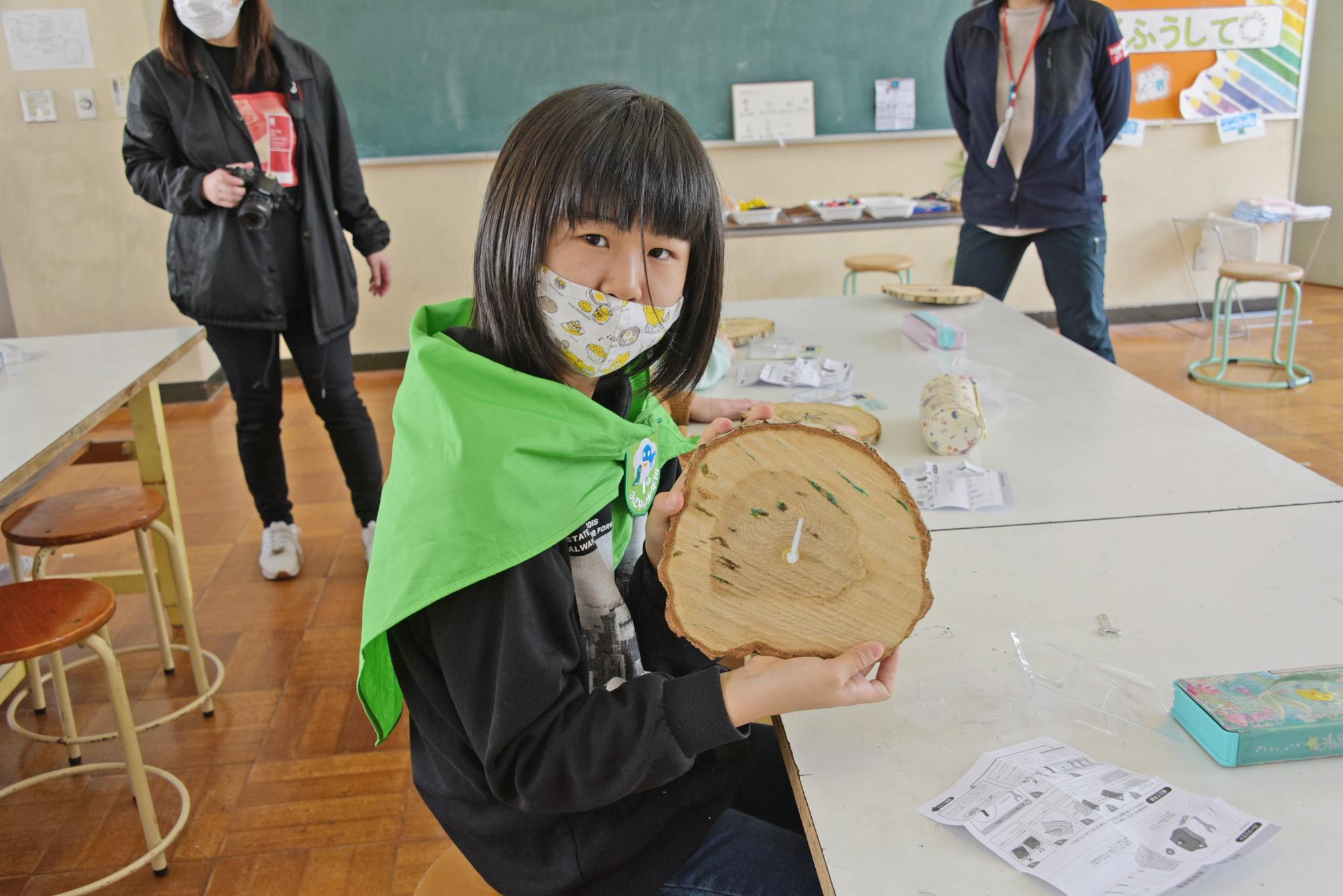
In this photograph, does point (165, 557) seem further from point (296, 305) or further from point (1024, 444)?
point (1024, 444)

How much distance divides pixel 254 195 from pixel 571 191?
5.84 feet

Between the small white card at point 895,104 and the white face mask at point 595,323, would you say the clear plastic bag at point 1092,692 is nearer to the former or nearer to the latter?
the white face mask at point 595,323

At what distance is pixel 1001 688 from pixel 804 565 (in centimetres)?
24

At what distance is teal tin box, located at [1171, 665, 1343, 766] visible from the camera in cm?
85

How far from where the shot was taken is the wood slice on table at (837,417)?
5.54 ft

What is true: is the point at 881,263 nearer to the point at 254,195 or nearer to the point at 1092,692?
the point at 254,195

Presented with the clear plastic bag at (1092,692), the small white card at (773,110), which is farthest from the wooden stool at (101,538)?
the small white card at (773,110)

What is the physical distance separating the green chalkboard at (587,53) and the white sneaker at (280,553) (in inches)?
90.7

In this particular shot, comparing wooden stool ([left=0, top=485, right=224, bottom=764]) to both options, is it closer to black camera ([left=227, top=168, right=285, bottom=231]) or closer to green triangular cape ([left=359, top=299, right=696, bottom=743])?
black camera ([left=227, top=168, right=285, bottom=231])

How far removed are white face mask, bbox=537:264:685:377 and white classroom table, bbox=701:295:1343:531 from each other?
0.56 metres

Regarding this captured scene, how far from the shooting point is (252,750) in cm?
212

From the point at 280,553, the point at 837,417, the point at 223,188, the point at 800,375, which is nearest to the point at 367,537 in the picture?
the point at 280,553

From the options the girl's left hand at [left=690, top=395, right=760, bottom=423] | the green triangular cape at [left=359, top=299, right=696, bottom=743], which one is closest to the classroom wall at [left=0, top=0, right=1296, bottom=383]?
the girl's left hand at [left=690, top=395, right=760, bottom=423]

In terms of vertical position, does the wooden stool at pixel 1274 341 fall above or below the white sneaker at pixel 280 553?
above
